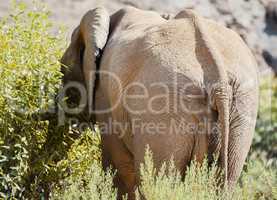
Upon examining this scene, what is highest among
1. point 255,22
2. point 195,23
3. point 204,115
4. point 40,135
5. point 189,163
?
point 195,23

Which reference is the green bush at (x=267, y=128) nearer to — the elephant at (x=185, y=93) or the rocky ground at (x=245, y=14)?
the rocky ground at (x=245, y=14)

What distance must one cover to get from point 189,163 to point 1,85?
5.74ft

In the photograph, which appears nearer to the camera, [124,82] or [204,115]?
[204,115]

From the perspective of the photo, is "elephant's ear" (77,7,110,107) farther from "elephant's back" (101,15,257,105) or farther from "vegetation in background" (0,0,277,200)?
"elephant's back" (101,15,257,105)

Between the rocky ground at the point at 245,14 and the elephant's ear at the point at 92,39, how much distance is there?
180 inches

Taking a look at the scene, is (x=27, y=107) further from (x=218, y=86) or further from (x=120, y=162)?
(x=218, y=86)

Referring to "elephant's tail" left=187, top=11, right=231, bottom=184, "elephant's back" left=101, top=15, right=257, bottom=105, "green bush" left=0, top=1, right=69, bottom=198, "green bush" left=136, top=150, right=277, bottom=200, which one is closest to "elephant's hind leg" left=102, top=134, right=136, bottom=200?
"green bush" left=0, top=1, right=69, bottom=198

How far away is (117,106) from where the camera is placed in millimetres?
6754

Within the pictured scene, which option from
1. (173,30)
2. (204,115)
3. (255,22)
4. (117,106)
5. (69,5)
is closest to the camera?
(204,115)

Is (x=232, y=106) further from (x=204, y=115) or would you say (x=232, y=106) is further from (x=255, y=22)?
(x=255, y=22)

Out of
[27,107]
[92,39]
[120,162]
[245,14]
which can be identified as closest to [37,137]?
[27,107]

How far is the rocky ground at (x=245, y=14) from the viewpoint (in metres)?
12.9

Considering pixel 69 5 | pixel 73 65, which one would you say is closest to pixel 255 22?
pixel 69 5

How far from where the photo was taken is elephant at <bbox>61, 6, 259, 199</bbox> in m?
5.90
